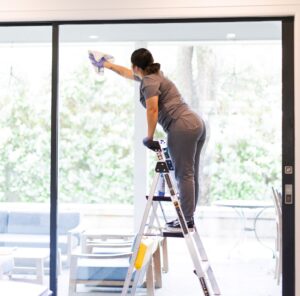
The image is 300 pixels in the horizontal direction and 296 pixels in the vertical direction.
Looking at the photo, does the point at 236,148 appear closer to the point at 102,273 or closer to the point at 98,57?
the point at 98,57

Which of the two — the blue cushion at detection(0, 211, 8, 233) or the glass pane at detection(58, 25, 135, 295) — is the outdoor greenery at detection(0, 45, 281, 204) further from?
the blue cushion at detection(0, 211, 8, 233)

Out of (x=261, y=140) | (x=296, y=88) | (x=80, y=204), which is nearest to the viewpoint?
(x=296, y=88)

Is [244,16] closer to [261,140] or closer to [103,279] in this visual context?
[261,140]

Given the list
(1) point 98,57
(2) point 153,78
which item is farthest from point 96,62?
(2) point 153,78

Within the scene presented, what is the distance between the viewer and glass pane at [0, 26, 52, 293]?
399 centimetres

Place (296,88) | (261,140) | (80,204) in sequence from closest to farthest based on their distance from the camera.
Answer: (296,88) < (261,140) < (80,204)

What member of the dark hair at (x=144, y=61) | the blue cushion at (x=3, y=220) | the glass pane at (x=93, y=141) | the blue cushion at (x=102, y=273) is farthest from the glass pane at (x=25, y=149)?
the dark hair at (x=144, y=61)

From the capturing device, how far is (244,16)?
365cm

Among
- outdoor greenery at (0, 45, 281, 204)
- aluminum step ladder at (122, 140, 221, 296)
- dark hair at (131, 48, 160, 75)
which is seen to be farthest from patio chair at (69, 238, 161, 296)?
dark hair at (131, 48, 160, 75)

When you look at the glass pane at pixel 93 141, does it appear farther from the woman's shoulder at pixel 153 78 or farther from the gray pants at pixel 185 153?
the gray pants at pixel 185 153

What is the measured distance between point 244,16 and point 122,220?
1.93 meters

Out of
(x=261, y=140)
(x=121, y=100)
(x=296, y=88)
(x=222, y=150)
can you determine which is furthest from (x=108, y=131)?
(x=296, y=88)

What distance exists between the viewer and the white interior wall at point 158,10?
3.58 m

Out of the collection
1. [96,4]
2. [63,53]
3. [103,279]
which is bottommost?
[103,279]
